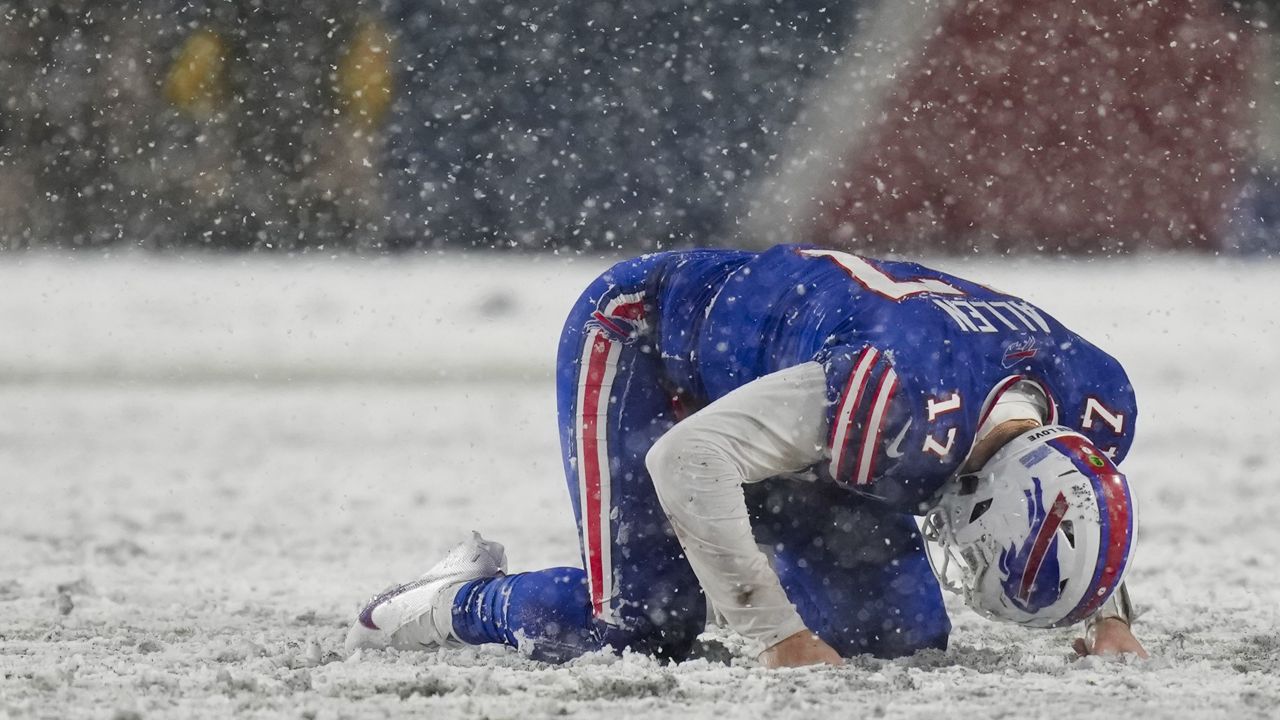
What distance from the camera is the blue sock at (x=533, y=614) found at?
8.13 feet

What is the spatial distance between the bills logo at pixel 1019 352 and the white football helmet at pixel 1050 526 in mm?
98

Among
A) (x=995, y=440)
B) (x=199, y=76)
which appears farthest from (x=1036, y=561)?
(x=199, y=76)

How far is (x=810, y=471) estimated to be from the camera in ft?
7.34

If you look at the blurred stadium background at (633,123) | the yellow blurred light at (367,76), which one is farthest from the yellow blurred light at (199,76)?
the yellow blurred light at (367,76)

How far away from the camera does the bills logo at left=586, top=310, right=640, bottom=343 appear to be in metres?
2.56

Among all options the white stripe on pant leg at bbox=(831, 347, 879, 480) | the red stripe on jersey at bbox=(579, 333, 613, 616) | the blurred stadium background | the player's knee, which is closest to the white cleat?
the red stripe on jersey at bbox=(579, 333, 613, 616)

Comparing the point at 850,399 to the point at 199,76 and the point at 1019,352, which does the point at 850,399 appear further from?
the point at 199,76

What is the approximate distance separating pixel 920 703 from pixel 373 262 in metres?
6.72

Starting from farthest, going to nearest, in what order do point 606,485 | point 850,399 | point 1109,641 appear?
1. point 606,485
2. point 1109,641
3. point 850,399

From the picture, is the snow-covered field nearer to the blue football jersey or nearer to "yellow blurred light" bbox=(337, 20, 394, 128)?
the blue football jersey

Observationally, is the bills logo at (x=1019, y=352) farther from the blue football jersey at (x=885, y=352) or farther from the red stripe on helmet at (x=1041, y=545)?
the red stripe on helmet at (x=1041, y=545)

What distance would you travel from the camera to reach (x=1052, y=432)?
6.97 ft

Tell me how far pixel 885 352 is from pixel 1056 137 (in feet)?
22.4

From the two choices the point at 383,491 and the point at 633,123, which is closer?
the point at 383,491
